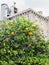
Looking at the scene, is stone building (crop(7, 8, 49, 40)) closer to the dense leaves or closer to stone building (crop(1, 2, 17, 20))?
stone building (crop(1, 2, 17, 20))

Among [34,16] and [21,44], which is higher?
[21,44]

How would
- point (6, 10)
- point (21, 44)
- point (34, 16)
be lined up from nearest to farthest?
point (21, 44)
point (34, 16)
point (6, 10)

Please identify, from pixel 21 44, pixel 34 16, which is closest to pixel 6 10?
pixel 34 16

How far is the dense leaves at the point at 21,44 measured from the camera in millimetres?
10461

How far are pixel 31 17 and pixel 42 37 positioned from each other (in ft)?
30.1

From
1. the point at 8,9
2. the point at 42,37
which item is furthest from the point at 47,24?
the point at 42,37

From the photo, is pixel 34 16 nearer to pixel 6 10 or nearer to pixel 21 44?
pixel 6 10

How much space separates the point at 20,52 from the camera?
1054 cm

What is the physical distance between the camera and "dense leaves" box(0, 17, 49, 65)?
1046 cm

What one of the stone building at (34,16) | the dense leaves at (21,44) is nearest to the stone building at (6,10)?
the stone building at (34,16)

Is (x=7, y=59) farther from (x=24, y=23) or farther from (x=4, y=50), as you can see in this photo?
(x=24, y=23)

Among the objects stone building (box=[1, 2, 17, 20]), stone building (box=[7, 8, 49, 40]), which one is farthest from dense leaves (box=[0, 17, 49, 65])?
stone building (box=[1, 2, 17, 20])

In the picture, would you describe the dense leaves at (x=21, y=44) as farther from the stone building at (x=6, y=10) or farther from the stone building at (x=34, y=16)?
the stone building at (x=6, y=10)

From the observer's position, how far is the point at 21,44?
1074 centimetres
